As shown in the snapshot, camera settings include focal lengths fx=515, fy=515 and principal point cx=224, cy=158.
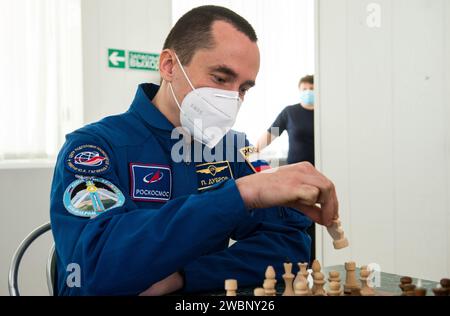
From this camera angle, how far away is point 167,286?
985 millimetres

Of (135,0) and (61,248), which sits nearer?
(61,248)

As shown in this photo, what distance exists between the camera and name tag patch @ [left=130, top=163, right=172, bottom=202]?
3.74 feet

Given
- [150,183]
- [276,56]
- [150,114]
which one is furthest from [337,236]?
[276,56]

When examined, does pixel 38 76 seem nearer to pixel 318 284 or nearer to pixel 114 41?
pixel 114 41

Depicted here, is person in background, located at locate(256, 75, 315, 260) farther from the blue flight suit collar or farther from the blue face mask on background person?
the blue flight suit collar

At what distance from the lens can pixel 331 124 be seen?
320 cm

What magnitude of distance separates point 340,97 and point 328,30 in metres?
0.43

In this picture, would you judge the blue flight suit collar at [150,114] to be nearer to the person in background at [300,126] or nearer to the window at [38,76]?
the window at [38,76]

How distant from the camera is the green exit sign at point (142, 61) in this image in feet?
10.1

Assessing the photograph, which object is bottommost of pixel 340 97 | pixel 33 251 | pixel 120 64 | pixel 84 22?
pixel 33 251
